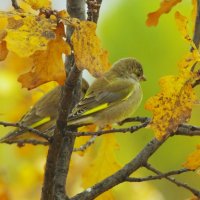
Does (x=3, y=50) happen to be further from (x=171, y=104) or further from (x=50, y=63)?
(x=171, y=104)

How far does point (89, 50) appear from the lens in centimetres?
190

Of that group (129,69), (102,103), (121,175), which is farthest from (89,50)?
(129,69)

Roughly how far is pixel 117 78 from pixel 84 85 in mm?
407

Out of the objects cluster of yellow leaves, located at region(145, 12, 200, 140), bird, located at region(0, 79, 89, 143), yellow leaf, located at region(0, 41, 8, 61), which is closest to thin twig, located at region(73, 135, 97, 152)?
cluster of yellow leaves, located at region(145, 12, 200, 140)

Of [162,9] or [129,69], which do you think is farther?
[129,69]

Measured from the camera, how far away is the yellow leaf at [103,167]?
9.27ft

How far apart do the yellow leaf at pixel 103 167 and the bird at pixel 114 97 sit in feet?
1.22

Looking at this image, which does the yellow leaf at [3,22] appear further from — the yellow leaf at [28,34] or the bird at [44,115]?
the bird at [44,115]

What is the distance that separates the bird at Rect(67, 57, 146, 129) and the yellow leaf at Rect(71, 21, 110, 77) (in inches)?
52.0

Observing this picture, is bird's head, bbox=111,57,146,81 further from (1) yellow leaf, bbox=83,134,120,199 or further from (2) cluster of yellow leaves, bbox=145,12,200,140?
(2) cluster of yellow leaves, bbox=145,12,200,140

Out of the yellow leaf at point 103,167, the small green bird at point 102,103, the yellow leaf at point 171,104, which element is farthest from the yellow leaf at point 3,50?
the small green bird at point 102,103

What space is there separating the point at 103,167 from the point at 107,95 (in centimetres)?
119

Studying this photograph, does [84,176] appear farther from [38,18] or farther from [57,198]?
[38,18]

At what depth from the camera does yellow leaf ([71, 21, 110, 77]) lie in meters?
1.88
